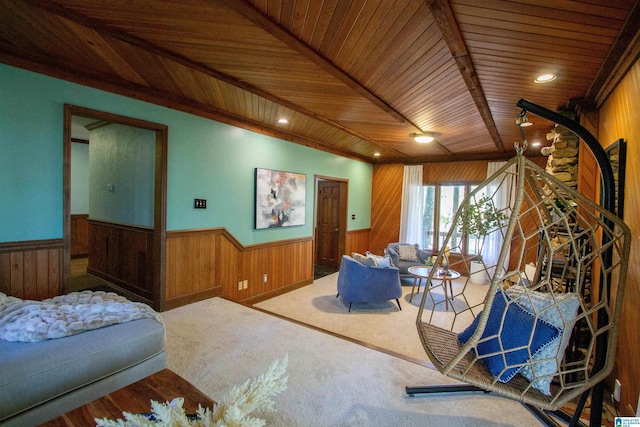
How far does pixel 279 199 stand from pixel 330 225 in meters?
2.24

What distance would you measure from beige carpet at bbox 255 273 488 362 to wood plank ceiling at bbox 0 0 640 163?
2.59 meters

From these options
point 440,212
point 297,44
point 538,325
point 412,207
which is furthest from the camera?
point 412,207

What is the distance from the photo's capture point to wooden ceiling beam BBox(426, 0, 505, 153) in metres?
1.67

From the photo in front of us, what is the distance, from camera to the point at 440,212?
6.73 m

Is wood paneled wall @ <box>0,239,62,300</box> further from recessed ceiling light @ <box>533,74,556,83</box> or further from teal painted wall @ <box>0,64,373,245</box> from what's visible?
recessed ceiling light @ <box>533,74,556,83</box>

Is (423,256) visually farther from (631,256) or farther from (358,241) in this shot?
(631,256)

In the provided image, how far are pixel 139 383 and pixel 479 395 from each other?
7.00ft

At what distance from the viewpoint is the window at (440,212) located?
6.54 m

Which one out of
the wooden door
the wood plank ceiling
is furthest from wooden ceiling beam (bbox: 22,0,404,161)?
the wooden door

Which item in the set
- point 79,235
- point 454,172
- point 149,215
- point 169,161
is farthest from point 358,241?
point 79,235

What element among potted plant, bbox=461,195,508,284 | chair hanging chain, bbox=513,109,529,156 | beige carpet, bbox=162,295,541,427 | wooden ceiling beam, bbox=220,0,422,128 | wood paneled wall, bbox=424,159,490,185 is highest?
wooden ceiling beam, bbox=220,0,422,128

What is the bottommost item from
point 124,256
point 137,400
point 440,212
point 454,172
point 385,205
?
point 137,400

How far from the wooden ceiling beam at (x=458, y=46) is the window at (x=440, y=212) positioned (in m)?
3.26

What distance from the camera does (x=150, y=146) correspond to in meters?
3.59
